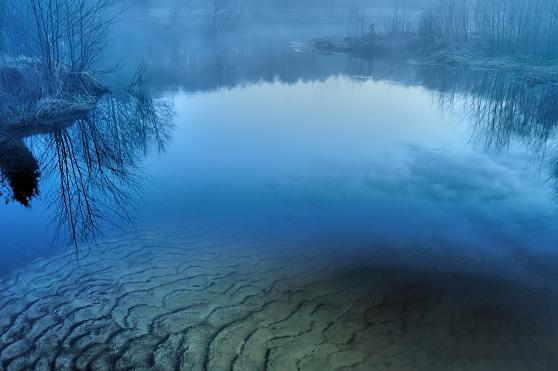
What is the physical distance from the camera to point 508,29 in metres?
21.5

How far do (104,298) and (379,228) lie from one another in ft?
11.7

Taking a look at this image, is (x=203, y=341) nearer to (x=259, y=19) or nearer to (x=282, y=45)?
(x=282, y=45)

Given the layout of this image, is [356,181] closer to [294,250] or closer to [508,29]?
[294,250]

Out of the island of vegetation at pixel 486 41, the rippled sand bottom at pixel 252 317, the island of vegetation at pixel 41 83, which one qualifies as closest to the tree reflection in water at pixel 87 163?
the island of vegetation at pixel 41 83

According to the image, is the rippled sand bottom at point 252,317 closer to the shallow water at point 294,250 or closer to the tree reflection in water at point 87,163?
the shallow water at point 294,250

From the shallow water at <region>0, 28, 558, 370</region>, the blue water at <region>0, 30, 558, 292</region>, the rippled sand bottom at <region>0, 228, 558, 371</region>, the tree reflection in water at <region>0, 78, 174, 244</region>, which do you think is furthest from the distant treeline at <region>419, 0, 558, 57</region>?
the rippled sand bottom at <region>0, 228, 558, 371</region>

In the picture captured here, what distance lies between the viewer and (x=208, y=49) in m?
28.8

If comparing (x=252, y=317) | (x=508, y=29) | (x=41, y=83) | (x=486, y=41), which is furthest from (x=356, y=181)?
(x=508, y=29)

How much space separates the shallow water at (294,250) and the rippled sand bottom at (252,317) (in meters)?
0.02

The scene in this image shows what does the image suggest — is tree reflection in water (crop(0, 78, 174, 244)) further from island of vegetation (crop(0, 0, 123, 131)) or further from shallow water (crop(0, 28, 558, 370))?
island of vegetation (crop(0, 0, 123, 131))

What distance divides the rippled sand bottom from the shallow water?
0.06 feet

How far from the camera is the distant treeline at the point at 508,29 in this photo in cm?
1900

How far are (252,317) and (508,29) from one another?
23464 mm

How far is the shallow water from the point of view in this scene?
3539mm
